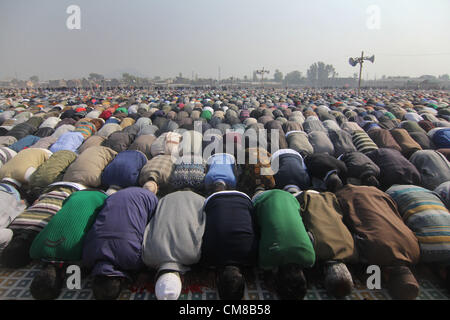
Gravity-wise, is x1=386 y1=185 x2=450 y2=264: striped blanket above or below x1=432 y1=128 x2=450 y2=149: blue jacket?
below

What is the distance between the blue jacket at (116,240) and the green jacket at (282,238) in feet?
4.00

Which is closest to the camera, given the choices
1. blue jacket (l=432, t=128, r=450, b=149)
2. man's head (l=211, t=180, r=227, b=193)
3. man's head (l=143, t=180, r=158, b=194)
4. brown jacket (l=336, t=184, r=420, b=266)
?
brown jacket (l=336, t=184, r=420, b=266)

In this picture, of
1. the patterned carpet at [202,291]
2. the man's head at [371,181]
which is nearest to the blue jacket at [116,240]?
the patterned carpet at [202,291]

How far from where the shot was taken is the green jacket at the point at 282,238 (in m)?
2.21

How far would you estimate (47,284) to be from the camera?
7.18 feet

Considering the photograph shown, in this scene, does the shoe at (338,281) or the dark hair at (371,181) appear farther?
the dark hair at (371,181)

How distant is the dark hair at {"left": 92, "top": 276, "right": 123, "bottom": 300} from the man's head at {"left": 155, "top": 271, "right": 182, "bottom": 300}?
37 cm

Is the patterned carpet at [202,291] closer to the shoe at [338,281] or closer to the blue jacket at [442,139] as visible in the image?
the shoe at [338,281]

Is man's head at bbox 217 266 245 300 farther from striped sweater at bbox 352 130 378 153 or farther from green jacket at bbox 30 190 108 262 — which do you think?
striped sweater at bbox 352 130 378 153

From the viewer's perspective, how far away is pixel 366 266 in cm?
255

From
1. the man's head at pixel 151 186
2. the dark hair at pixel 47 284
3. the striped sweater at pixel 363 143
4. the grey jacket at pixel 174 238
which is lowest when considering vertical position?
the dark hair at pixel 47 284

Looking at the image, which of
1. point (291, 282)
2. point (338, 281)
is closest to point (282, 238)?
point (291, 282)

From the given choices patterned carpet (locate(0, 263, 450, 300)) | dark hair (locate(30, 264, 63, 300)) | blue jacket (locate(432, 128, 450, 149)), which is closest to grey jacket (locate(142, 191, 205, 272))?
patterned carpet (locate(0, 263, 450, 300))

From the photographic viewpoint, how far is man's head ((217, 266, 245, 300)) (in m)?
2.13
